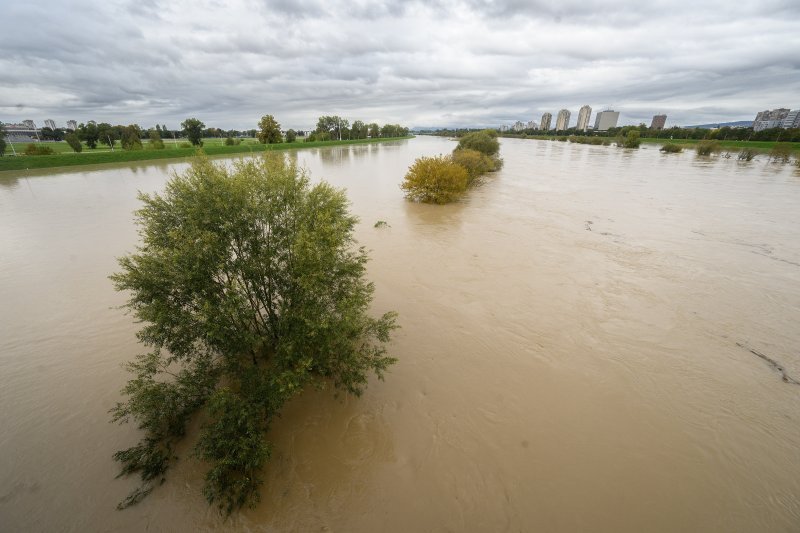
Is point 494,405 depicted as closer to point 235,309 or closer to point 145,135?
point 235,309

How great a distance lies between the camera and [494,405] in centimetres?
747

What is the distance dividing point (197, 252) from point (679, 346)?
516 inches

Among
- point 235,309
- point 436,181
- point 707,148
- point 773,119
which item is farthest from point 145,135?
point 773,119

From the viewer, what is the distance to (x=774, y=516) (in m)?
5.38

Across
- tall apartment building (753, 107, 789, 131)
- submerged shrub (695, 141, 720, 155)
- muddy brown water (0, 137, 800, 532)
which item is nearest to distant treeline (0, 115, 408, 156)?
muddy brown water (0, 137, 800, 532)

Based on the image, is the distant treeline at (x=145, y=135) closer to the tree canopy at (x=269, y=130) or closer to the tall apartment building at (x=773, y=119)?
the tree canopy at (x=269, y=130)

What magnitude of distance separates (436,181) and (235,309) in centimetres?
2235

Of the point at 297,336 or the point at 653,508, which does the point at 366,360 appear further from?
the point at 653,508

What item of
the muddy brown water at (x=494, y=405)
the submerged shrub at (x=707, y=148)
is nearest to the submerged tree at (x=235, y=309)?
the muddy brown water at (x=494, y=405)

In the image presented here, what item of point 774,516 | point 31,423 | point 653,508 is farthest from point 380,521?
point 31,423

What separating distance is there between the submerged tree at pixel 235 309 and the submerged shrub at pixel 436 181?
784 inches

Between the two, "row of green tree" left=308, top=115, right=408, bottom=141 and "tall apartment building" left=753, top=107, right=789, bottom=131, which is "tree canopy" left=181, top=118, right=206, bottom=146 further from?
"tall apartment building" left=753, top=107, right=789, bottom=131

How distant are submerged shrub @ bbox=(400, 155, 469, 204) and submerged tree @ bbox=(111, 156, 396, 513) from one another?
1992cm

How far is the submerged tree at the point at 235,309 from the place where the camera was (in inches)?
228
